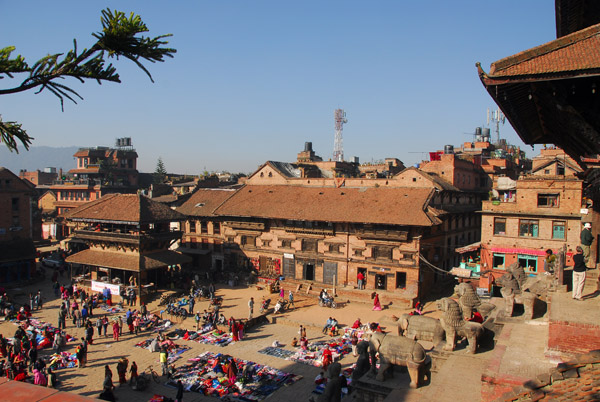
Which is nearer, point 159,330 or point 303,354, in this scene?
point 303,354

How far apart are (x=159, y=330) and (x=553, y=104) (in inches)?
1031

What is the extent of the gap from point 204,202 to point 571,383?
139 feet

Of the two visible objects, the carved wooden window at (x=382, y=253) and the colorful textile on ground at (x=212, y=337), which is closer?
the colorful textile on ground at (x=212, y=337)

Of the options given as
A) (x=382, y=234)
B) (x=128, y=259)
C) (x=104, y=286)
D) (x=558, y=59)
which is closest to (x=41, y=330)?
(x=104, y=286)

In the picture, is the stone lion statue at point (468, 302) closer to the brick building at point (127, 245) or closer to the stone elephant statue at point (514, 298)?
the stone elephant statue at point (514, 298)

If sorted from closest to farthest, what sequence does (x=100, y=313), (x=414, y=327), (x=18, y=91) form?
(x=18, y=91)
(x=414, y=327)
(x=100, y=313)

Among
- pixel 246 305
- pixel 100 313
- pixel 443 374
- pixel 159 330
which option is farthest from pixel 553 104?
pixel 100 313

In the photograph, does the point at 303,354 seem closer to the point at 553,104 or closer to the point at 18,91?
the point at 553,104

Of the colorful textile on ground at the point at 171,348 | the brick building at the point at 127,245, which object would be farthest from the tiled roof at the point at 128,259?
the colorful textile on ground at the point at 171,348

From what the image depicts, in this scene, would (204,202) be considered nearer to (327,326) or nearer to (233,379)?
(327,326)

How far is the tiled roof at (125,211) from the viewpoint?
36.4m

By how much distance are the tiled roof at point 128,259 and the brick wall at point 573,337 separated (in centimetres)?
2968

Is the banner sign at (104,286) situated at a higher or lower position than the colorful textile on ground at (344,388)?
higher

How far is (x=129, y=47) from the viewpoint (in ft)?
22.0
